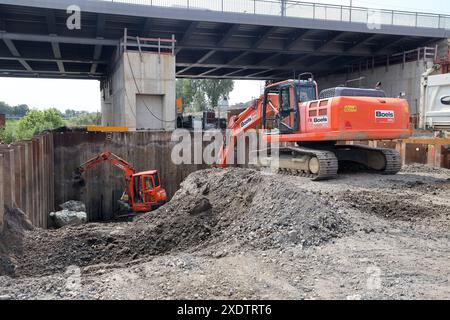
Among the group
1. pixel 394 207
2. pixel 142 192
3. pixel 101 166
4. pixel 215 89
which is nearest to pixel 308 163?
pixel 394 207

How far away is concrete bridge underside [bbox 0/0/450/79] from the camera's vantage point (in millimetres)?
20828

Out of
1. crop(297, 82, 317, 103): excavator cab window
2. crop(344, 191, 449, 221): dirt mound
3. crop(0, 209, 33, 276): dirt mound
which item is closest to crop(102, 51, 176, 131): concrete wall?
crop(297, 82, 317, 103): excavator cab window

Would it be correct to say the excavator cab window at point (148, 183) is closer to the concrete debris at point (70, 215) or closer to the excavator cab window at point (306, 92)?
the concrete debris at point (70, 215)

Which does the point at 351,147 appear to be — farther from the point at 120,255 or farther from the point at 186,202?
the point at 120,255

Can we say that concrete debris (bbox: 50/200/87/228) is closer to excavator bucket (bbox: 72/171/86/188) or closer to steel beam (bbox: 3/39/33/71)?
excavator bucket (bbox: 72/171/86/188)

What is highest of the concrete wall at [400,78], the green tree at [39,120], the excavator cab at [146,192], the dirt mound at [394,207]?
the concrete wall at [400,78]

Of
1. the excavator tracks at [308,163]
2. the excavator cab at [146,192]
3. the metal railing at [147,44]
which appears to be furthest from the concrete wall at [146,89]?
the excavator tracks at [308,163]

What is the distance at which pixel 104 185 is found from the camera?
679 inches

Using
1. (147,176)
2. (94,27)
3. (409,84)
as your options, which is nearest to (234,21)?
(94,27)

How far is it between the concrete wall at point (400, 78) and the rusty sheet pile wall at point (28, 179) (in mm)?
22475

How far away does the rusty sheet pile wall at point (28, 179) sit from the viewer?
292 inches

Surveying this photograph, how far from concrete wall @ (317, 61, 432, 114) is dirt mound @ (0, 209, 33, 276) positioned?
25.2 m

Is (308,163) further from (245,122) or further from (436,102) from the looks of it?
(436,102)
